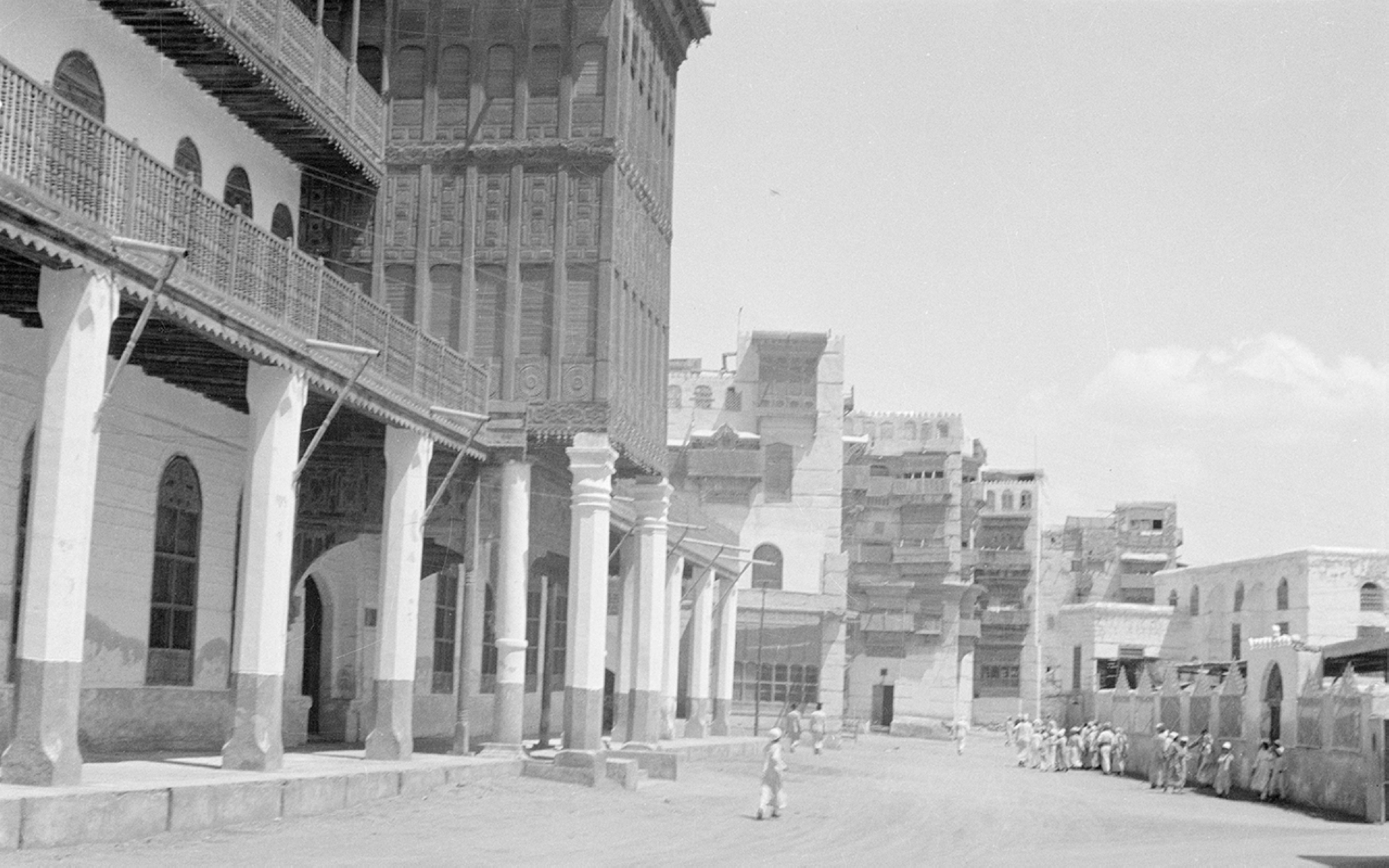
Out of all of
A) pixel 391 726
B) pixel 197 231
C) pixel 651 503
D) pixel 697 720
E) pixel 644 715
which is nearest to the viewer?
pixel 197 231

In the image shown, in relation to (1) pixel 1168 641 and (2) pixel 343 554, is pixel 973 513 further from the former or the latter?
(2) pixel 343 554

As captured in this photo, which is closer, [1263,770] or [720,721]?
[1263,770]

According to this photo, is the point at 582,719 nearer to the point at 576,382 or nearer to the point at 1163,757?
the point at 576,382

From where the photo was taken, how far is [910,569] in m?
82.5

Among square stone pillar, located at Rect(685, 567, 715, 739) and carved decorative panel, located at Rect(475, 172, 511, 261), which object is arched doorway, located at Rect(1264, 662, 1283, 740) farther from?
carved decorative panel, located at Rect(475, 172, 511, 261)

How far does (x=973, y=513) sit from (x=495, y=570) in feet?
191

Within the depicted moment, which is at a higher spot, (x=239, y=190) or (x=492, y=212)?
(x=492, y=212)

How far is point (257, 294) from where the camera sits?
755 inches

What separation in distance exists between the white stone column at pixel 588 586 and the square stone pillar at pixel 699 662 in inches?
637

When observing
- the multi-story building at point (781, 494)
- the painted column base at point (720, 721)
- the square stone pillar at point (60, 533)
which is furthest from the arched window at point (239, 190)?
the multi-story building at point (781, 494)

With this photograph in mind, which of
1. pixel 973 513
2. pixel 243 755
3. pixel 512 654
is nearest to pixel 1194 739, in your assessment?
pixel 512 654

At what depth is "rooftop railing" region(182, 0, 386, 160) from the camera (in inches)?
825

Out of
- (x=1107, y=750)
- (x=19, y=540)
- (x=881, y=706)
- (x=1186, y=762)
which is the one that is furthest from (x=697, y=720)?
(x=881, y=706)

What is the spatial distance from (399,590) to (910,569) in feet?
199
